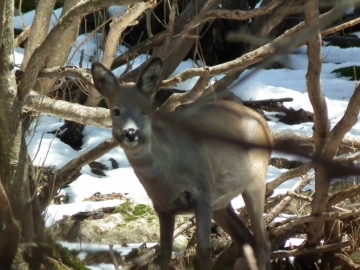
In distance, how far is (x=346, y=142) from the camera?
21.2 feet

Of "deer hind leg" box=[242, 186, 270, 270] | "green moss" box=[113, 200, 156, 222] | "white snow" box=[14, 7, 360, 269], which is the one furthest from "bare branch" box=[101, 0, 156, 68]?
"deer hind leg" box=[242, 186, 270, 270]

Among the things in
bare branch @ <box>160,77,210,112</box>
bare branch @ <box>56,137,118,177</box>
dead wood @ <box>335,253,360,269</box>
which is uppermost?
bare branch @ <box>160,77,210,112</box>

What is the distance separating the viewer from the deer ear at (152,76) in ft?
17.7

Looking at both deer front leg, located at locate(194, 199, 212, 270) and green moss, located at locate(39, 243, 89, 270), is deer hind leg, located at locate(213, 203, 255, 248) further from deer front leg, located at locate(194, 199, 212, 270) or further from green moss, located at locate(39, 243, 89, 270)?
green moss, located at locate(39, 243, 89, 270)

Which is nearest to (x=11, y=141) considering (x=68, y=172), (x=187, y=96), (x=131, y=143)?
(x=131, y=143)

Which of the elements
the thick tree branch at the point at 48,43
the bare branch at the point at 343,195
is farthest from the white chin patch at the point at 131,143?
the bare branch at the point at 343,195

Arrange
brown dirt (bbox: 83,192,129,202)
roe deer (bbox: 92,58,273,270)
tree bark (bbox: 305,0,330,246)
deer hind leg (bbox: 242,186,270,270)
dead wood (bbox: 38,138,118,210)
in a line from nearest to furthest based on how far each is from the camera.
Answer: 1. tree bark (bbox: 305,0,330,246)
2. roe deer (bbox: 92,58,273,270)
3. deer hind leg (bbox: 242,186,270,270)
4. dead wood (bbox: 38,138,118,210)
5. brown dirt (bbox: 83,192,129,202)

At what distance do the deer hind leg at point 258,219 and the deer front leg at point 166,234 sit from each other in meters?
0.71

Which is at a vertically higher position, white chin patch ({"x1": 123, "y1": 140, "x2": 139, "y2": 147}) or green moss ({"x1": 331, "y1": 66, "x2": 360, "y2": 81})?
green moss ({"x1": 331, "y1": 66, "x2": 360, "y2": 81})

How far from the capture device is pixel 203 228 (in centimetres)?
552

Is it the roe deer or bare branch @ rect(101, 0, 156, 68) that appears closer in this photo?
the roe deer

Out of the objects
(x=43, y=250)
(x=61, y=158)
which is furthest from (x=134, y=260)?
(x=61, y=158)

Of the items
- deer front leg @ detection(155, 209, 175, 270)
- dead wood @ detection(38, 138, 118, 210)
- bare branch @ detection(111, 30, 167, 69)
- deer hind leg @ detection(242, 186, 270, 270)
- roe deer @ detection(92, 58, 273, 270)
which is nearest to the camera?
roe deer @ detection(92, 58, 273, 270)

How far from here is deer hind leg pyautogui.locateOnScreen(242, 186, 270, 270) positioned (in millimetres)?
6090
